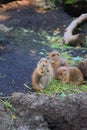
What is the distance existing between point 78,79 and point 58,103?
657mm

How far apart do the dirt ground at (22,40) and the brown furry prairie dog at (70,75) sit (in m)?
0.48

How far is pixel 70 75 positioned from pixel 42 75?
2.05 ft

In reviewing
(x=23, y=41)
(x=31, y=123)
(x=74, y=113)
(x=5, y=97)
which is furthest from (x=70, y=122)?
(x=23, y=41)

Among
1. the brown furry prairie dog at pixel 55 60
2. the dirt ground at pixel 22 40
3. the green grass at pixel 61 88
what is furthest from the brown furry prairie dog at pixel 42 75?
the brown furry prairie dog at pixel 55 60

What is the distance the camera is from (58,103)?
18.0 feet

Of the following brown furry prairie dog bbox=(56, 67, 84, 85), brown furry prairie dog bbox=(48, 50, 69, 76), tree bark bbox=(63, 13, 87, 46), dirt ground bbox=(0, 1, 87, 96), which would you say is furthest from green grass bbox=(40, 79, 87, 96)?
tree bark bbox=(63, 13, 87, 46)

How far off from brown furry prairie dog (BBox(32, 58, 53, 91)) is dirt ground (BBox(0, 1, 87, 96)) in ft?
0.79

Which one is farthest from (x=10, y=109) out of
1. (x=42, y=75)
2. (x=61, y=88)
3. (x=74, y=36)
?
(x=74, y=36)

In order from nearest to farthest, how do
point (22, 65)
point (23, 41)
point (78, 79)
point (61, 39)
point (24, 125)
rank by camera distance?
1. point (24, 125)
2. point (78, 79)
3. point (22, 65)
4. point (23, 41)
5. point (61, 39)

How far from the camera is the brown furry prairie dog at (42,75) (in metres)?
5.46

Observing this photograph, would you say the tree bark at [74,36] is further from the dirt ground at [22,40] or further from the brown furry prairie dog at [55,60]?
the brown furry prairie dog at [55,60]

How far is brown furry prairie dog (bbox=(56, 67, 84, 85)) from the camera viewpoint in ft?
19.3

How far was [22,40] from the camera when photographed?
26.5ft

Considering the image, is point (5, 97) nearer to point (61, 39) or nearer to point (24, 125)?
point (24, 125)
